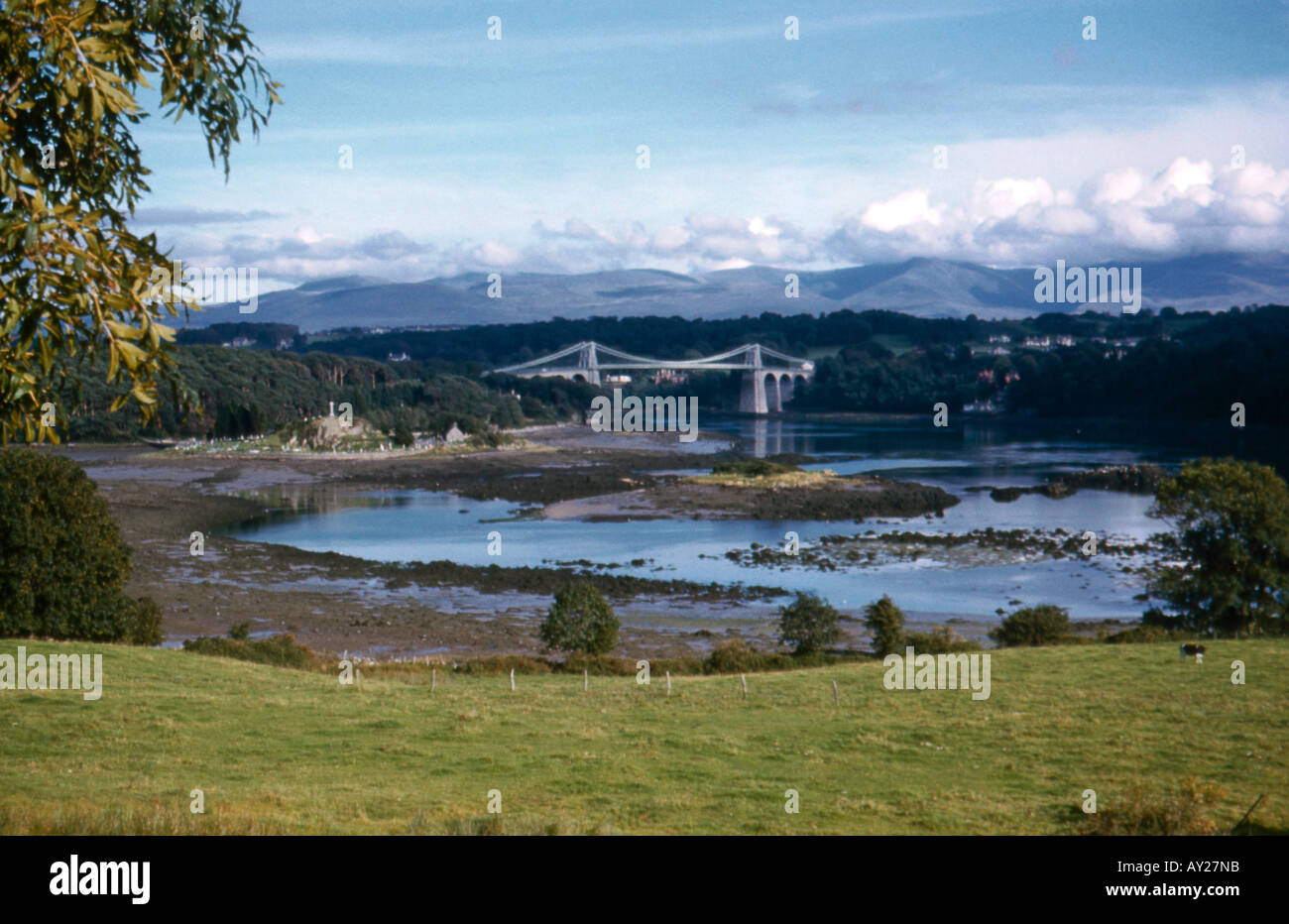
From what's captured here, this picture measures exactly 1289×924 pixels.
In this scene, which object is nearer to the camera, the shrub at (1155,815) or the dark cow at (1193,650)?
the shrub at (1155,815)

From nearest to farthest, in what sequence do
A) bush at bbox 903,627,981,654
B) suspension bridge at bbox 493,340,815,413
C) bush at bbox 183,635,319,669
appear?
bush at bbox 183,635,319,669 → bush at bbox 903,627,981,654 → suspension bridge at bbox 493,340,815,413

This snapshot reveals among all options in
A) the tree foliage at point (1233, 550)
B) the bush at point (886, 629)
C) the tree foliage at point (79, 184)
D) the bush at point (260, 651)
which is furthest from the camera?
the tree foliage at point (1233, 550)

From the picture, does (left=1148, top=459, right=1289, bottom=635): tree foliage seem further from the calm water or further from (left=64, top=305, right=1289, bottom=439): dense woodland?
(left=64, top=305, right=1289, bottom=439): dense woodland

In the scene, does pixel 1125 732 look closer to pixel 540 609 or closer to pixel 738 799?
pixel 738 799

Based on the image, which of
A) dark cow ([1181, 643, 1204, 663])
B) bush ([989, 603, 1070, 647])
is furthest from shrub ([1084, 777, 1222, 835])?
A: bush ([989, 603, 1070, 647])

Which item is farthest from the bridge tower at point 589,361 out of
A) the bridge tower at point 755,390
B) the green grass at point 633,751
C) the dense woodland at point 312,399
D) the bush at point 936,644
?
the green grass at point 633,751

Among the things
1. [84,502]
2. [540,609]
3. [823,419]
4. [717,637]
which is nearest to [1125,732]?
[717,637]

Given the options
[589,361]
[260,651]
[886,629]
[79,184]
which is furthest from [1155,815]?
[589,361]

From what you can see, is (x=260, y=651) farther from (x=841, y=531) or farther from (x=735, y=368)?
(x=735, y=368)

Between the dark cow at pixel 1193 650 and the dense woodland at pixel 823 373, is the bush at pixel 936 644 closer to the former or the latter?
the dark cow at pixel 1193 650
